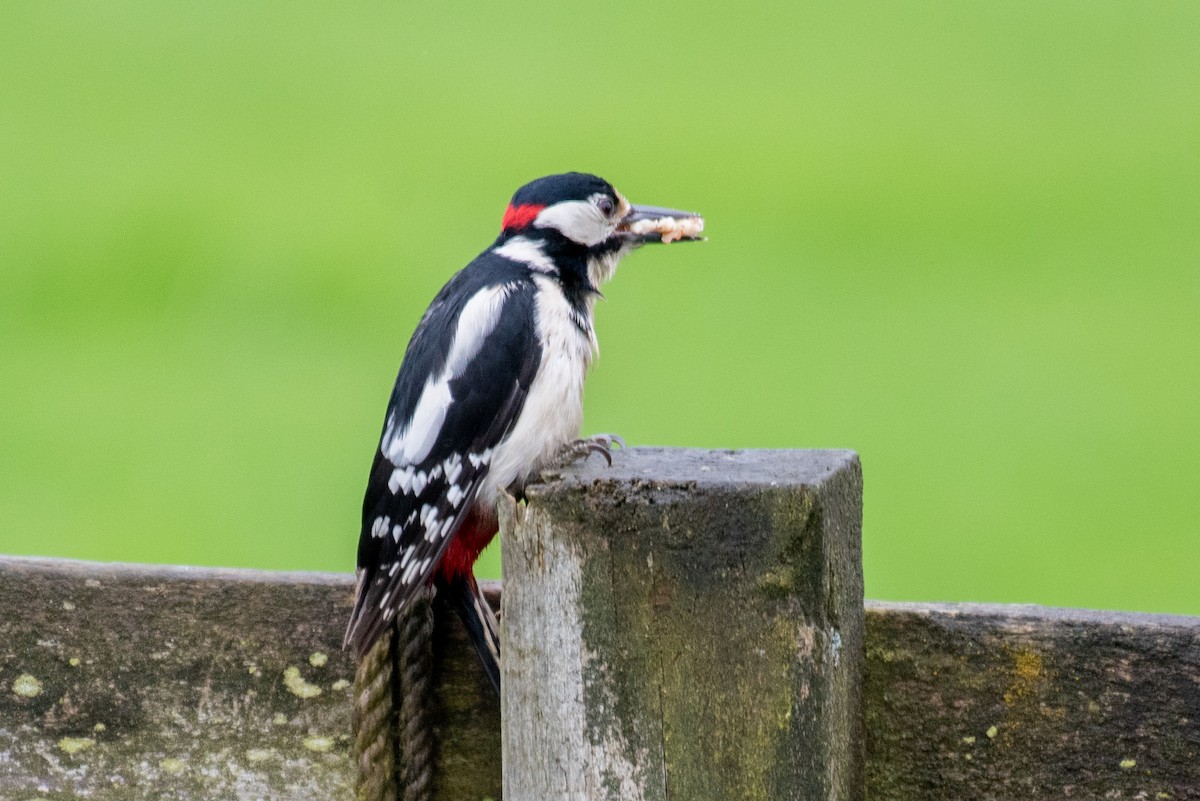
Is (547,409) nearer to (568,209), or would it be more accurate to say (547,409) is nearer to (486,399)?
(486,399)

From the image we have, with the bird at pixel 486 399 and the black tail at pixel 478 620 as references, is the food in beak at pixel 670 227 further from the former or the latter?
the black tail at pixel 478 620

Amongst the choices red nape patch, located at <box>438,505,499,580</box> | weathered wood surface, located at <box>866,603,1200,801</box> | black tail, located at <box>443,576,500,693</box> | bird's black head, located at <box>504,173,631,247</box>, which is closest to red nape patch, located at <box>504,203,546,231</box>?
bird's black head, located at <box>504,173,631,247</box>

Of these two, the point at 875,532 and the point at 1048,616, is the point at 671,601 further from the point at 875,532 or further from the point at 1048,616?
the point at 875,532

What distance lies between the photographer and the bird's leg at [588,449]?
1863 millimetres

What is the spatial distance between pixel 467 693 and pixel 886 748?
567mm

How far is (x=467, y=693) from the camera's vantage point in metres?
2.00

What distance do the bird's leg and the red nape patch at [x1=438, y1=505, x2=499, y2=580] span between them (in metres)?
0.23

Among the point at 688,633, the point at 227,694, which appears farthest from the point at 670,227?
the point at 688,633

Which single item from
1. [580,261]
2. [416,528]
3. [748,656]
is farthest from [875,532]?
[748,656]

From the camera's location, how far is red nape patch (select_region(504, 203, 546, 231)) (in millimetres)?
2898

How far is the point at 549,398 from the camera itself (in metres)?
2.53

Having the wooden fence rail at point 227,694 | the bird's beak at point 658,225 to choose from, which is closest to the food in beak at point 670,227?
the bird's beak at point 658,225

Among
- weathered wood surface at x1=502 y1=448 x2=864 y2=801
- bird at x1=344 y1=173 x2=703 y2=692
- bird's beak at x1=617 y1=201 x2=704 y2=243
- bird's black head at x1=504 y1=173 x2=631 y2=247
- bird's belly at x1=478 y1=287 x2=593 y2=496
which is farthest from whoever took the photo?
bird's beak at x1=617 y1=201 x2=704 y2=243

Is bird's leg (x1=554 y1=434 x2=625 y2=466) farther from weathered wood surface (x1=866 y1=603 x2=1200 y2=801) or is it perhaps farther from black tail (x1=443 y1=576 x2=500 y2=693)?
weathered wood surface (x1=866 y1=603 x2=1200 y2=801)
